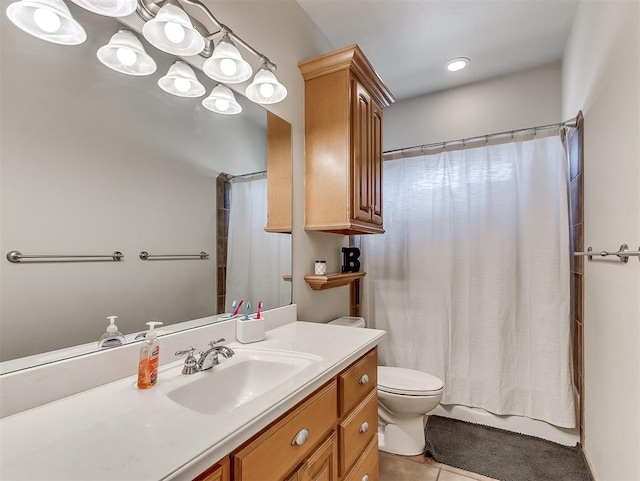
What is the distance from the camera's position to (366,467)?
1.36 meters

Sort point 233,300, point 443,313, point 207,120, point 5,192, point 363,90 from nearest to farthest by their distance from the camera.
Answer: point 5,192
point 207,120
point 233,300
point 363,90
point 443,313

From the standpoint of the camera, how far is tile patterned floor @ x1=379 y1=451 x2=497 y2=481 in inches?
68.6

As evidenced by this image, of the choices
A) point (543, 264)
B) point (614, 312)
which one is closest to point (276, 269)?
point (614, 312)

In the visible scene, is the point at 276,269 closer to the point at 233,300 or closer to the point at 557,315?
the point at 233,300

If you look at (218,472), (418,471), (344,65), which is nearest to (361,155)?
Result: (344,65)

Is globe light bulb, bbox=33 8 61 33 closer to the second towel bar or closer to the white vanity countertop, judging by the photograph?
the second towel bar

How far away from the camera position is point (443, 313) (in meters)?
2.37

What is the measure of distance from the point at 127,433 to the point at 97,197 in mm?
645

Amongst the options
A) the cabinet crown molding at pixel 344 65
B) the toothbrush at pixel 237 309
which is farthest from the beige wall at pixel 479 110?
the toothbrush at pixel 237 309

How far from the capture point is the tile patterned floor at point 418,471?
68.6 inches

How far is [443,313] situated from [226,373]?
179cm

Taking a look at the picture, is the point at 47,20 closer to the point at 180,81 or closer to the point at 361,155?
the point at 180,81

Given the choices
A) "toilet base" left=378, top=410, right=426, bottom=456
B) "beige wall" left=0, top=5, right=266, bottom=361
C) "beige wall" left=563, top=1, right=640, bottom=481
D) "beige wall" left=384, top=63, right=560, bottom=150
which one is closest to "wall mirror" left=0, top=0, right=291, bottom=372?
"beige wall" left=0, top=5, right=266, bottom=361

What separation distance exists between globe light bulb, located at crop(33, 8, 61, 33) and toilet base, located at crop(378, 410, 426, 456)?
2.30 m
